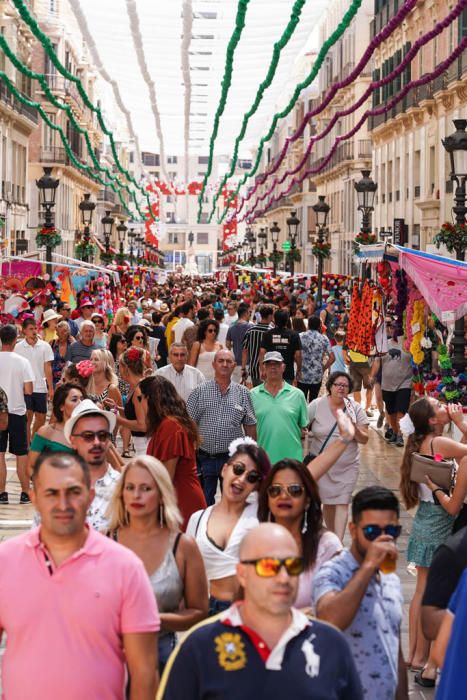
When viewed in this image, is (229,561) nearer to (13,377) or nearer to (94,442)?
(94,442)

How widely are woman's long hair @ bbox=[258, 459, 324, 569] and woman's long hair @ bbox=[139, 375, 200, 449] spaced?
7.85ft

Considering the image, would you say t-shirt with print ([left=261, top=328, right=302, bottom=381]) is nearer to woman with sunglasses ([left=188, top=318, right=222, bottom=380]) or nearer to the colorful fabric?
woman with sunglasses ([left=188, top=318, right=222, bottom=380])

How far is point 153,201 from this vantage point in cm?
14212

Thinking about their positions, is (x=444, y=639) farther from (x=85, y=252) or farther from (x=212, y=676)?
(x=85, y=252)

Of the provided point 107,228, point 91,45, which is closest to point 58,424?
point 91,45

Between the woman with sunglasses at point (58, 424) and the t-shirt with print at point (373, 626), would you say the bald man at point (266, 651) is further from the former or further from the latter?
the woman with sunglasses at point (58, 424)

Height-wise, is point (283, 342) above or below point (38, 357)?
above

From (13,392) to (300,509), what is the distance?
22.6 feet

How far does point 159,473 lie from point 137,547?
0.97ft

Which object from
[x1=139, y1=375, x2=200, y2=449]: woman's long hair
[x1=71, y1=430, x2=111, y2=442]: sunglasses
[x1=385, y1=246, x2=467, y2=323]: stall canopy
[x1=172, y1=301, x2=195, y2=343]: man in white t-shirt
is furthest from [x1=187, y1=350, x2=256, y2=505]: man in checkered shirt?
[x1=172, y1=301, x2=195, y2=343]: man in white t-shirt

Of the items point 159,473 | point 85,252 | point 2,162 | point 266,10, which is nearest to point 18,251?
point 2,162

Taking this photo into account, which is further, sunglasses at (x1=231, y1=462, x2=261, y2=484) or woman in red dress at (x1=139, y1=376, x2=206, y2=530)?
woman in red dress at (x1=139, y1=376, x2=206, y2=530)

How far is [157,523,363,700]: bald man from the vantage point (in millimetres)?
3801

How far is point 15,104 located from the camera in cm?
5062
